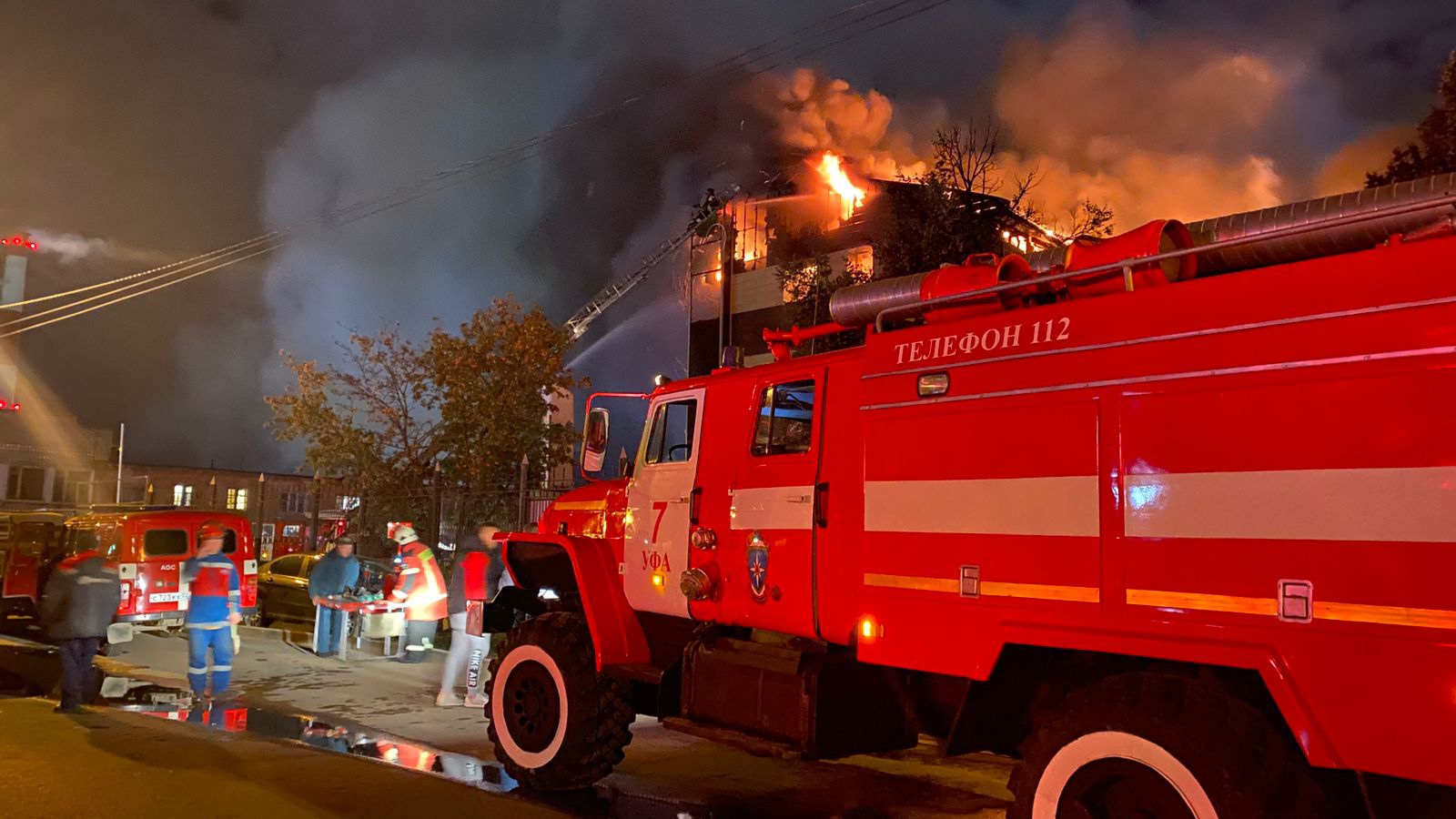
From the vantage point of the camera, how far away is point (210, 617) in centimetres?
883

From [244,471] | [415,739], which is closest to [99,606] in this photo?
[415,739]

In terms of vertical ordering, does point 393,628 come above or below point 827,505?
below

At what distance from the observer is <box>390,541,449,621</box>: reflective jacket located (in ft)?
35.7

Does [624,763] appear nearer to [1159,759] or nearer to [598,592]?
[598,592]

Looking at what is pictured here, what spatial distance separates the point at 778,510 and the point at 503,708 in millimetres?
2716

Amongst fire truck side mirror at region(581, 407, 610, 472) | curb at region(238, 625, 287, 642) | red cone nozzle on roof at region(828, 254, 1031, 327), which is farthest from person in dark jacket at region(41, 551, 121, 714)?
red cone nozzle on roof at region(828, 254, 1031, 327)

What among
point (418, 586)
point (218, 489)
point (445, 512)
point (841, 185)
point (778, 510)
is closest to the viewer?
point (778, 510)

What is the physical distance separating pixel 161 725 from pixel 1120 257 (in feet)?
25.3

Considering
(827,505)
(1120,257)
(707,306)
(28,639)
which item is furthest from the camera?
(707,306)

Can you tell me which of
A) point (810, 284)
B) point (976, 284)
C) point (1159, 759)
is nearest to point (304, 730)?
point (976, 284)

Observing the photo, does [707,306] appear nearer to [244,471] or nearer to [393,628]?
[393,628]

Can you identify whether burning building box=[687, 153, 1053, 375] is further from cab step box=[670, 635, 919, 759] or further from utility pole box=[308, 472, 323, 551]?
cab step box=[670, 635, 919, 759]

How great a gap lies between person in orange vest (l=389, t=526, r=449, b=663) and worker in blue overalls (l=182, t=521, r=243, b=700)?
207 centimetres

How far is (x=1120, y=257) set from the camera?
419 centimetres
